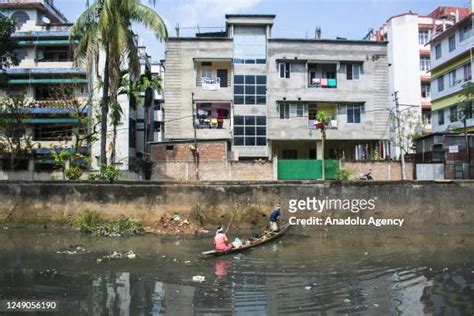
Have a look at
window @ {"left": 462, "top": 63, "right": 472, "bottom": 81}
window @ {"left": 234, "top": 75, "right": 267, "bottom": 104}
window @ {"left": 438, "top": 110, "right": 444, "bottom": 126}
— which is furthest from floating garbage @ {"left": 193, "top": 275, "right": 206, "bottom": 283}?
window @ {"left": 438, "top": 110, "right": 444, "bottom": 126}

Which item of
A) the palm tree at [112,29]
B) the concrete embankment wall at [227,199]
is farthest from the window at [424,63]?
the palm tree at [112,29]

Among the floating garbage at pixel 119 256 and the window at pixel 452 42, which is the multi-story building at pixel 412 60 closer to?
the window at pixel 452 42

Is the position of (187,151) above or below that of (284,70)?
below

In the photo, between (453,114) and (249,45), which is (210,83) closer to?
(249,45)

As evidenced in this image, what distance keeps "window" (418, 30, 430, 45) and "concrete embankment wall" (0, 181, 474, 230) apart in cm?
3073

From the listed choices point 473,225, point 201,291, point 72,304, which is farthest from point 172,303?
point 473,225

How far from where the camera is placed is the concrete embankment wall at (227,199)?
23.5 meters

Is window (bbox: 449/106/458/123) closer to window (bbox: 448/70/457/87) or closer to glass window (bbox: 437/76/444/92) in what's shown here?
window (bbox: 448/70/457/87)

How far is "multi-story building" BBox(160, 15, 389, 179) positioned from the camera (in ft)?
123

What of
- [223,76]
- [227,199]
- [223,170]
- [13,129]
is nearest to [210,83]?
A: [223,76]

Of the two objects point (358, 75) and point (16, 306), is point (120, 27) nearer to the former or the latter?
point (16, 306)

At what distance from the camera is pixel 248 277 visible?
46.9 feet

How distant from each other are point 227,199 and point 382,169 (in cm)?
1237

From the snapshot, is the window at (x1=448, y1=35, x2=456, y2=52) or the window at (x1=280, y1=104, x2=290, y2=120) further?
the window at (x1=448, y1=35, x2=456, y2=52)
